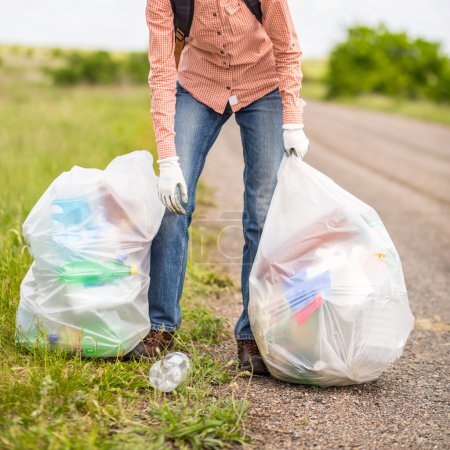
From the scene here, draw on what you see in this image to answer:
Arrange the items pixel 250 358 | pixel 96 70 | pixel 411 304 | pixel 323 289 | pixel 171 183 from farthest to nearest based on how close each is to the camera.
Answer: pixel 96 70 → pixel 411 304 → pixel 250 358 → pixel 171 183 → pixel 323 289

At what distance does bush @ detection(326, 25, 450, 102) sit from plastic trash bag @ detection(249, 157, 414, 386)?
27507mm

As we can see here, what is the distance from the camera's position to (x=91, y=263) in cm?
246

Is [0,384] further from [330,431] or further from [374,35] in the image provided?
[374,35]

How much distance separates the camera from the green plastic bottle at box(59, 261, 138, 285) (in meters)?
2.44

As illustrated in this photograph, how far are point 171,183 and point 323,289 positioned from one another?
65cm

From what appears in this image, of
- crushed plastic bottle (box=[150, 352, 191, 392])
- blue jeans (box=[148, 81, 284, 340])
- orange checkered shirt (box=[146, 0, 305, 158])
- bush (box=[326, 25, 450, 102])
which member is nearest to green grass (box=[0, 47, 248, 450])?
crushed plastic bottle (box=[150, 352, 191, 392])

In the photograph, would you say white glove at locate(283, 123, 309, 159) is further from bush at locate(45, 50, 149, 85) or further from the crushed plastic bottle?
bush at locate(45, 50, 149, 85)

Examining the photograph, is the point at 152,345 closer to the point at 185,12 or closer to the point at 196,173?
the point at 196,173

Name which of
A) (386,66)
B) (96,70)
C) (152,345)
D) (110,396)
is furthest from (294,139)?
(96,70)

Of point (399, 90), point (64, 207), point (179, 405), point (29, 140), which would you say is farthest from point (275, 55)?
point (399, 90)

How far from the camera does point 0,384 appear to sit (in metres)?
2.09

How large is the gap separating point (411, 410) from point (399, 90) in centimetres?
3007

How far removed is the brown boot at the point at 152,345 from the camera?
254 centimetres

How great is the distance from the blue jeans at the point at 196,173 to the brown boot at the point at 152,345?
1.1 inches
